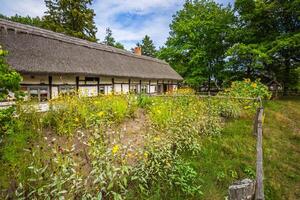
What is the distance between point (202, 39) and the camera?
2444 cm

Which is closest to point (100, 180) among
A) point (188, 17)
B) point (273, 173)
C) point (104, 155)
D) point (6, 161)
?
point (104, 155)

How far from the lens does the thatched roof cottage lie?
36.0 ft

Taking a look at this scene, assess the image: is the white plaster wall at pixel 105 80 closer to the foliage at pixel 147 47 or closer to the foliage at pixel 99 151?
the foliage at pixel 99 151

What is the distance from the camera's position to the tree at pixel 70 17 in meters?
27.6

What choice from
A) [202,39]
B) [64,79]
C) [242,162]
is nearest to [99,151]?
[242,162]

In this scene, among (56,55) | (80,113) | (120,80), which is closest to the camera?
(80,113)

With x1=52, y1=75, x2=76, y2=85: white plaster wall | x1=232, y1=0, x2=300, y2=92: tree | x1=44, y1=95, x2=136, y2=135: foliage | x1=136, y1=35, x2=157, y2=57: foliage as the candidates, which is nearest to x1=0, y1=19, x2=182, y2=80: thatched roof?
x1=52, y1=75, x2=76, y2=85: white plaster wall

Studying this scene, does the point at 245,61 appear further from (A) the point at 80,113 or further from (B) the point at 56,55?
(A) the point at 80,113

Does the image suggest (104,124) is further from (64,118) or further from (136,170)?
(136,170)

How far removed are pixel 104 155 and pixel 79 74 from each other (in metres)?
10.7

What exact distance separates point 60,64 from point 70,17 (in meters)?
18.6

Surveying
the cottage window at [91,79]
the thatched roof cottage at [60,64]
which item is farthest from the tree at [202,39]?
the cottage window at [91,79]

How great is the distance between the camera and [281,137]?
857 cm

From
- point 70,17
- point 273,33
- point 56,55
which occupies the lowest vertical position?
point 56,55
